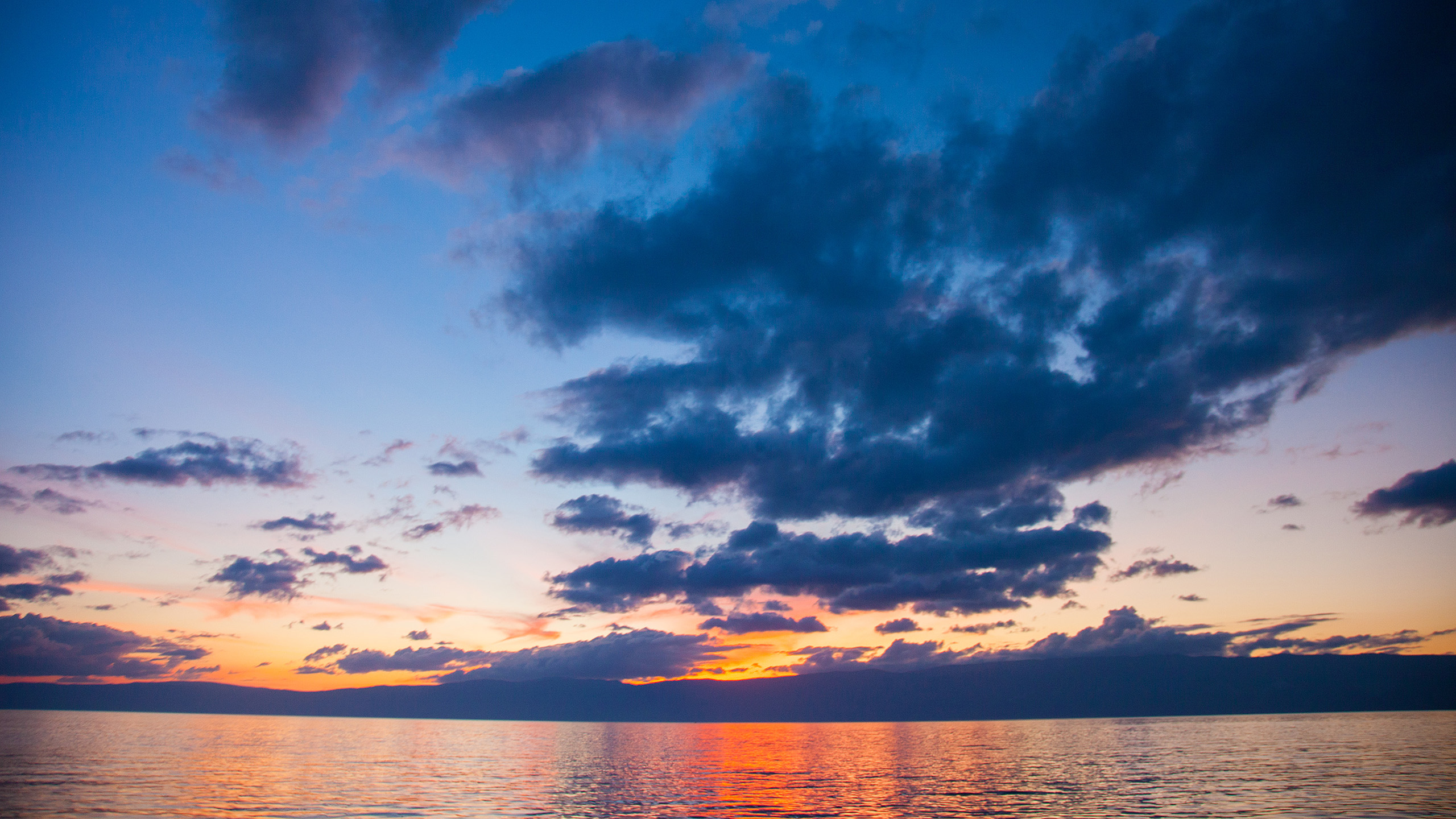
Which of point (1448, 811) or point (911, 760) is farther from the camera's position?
point (911, 760)

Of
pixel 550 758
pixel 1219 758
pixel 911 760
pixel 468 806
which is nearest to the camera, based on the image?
pixel 468 806

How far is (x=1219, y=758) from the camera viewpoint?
13388 centimetres

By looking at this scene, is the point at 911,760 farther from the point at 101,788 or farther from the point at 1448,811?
the point at 101,788

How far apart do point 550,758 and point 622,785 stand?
70351 millimetres

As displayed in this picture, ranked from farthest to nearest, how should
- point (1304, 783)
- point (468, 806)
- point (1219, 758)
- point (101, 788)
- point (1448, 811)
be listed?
1. point (1219, 758)
2. point (1304, 783)
3. point (101, 788)
4. point (468, 806)
5. point (1448, 811)

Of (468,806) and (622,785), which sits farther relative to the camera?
(622,785)

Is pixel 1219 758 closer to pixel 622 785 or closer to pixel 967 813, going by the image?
pixel 967 813

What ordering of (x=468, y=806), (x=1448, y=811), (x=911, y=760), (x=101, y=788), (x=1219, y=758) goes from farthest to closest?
1. (x=911, y=760)
2. (x=1219, y=758)
3. (x=101, y=788)
4. (x=468, y=806)
5. (x=1448, y=811)

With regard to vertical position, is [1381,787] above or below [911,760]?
above

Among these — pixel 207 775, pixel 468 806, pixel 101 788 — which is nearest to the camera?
pixel 468 806

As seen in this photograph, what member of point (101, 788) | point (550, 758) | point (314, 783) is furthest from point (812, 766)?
point (101, 788)

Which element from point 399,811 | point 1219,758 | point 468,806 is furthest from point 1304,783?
point 399,811

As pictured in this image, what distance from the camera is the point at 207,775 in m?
100

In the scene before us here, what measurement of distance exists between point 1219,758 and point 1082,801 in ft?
271
